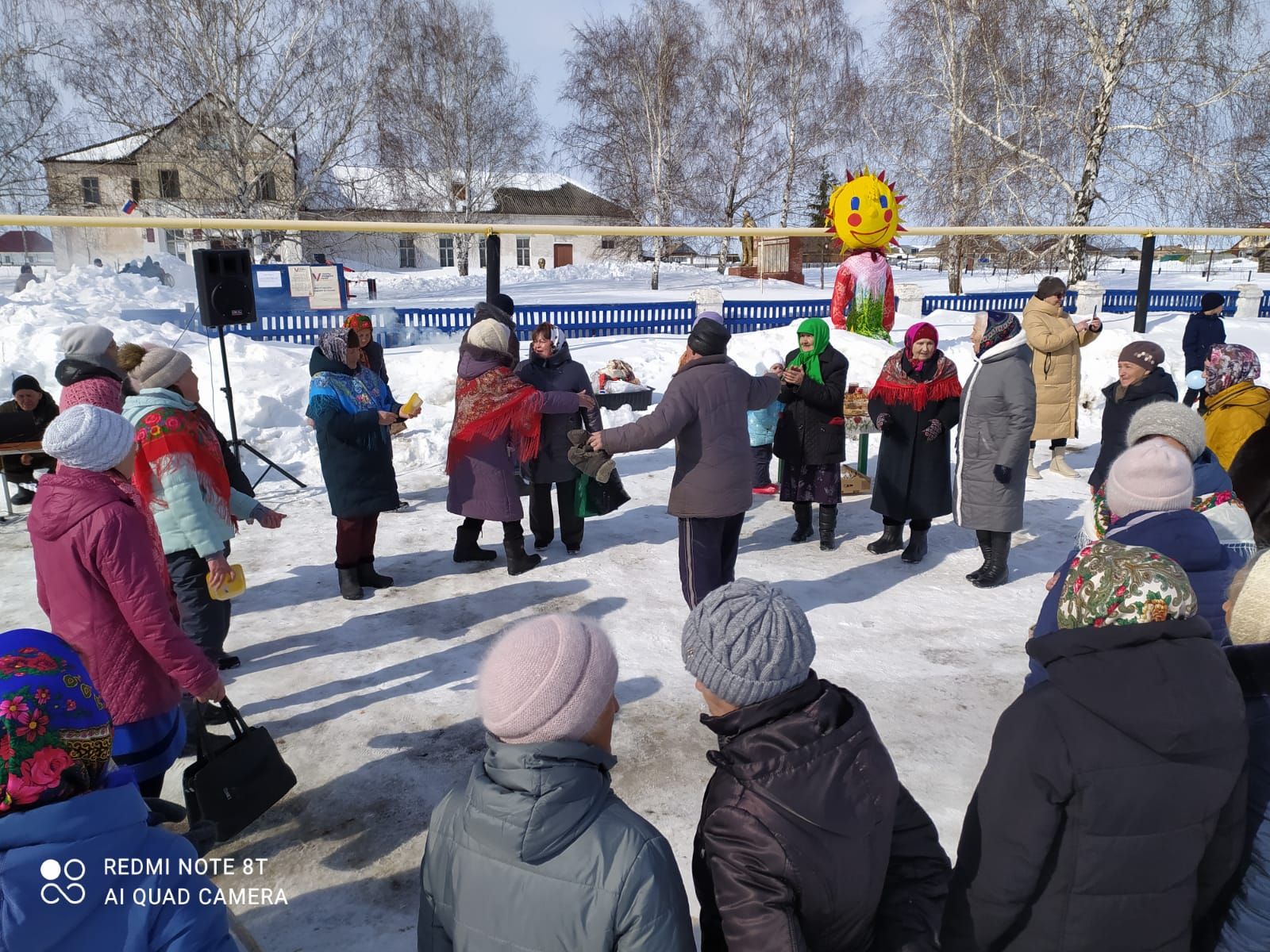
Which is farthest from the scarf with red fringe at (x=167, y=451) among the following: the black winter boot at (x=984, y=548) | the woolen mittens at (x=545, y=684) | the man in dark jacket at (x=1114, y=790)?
the black winter boot at (x=984, y=548)

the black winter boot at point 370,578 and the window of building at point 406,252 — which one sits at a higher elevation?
the window of building at point 406,252

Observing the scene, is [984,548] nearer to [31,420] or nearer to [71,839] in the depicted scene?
[71,839]

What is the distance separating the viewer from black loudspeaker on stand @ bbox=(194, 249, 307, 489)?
263 inches

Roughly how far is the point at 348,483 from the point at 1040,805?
13.9 feet

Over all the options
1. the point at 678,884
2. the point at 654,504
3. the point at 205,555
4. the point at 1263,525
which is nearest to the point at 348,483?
the point at 205,555

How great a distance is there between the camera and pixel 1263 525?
402 cm

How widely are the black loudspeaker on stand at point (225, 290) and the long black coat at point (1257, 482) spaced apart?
6.69m

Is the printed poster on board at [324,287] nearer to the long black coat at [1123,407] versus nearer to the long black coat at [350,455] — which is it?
the long black coat at [350,455]

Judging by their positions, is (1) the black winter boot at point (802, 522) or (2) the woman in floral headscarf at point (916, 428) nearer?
(2) the woman in floral headscarf at point (916, 428)

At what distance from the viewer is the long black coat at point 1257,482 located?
398 cm

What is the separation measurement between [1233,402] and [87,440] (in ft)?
18.1

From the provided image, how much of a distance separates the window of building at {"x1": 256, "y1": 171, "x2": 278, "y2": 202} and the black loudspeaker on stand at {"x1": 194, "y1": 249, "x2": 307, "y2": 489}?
17464 mm

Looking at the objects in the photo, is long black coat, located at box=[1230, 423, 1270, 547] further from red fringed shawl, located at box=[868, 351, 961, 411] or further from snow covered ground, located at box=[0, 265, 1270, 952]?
red fringed shawl, located at box=[868, 351, 961, 411]

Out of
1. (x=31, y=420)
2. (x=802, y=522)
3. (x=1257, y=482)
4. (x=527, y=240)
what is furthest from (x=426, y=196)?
(x=1257, y=482)
